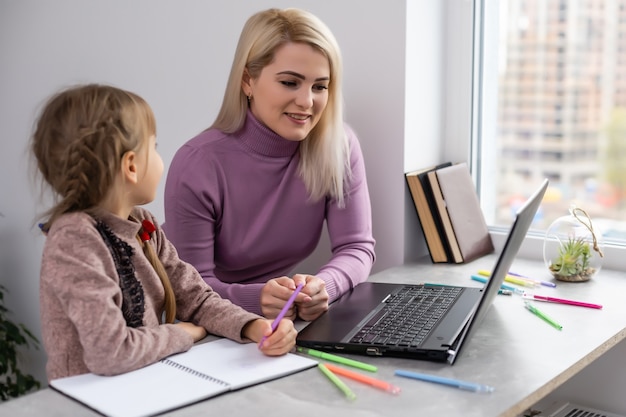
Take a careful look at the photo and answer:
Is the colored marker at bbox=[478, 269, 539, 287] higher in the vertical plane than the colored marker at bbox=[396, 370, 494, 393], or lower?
lower

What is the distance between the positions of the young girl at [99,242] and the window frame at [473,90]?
3.49ft

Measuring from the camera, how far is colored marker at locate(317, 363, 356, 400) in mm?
1082

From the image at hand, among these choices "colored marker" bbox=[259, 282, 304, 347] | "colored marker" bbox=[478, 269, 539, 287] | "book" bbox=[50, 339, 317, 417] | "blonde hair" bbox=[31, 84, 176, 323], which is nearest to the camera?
"book" bbox=[50, 339, 317, 417]

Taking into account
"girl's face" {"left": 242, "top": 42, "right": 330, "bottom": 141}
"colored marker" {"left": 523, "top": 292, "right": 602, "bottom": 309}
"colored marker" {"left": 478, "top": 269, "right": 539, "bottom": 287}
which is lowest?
"colored marker" {"left": 478, "top": 269, "right": 539, "bottom": 287}

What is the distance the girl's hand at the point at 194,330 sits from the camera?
4.33ft

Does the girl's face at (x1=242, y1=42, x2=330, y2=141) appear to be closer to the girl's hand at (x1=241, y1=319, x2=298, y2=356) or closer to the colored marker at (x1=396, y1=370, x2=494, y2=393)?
the girl's hand at (x1=241, y1=319, x2=298, y2=356)

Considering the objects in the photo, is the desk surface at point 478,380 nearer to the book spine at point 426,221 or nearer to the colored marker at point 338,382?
the colored marker at point 338,382

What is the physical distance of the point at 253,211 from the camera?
73.0 inches

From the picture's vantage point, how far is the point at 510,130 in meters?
2.15

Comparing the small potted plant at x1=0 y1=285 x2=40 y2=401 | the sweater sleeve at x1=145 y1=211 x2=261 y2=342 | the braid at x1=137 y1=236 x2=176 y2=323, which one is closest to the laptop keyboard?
the sweater sleeve at x1=145 y1=211 x2=261 y2=342

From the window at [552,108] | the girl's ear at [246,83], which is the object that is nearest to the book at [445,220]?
the window at [552,108]

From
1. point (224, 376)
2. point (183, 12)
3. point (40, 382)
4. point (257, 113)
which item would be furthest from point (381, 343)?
point (40, 382)

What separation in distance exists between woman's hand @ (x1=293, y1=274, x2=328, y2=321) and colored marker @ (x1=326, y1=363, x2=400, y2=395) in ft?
0.85

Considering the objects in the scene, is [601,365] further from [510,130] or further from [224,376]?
[224,376]
